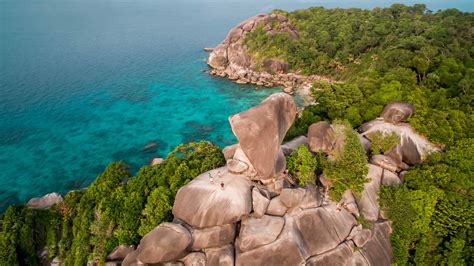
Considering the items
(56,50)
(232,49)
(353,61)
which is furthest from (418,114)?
(56,50)

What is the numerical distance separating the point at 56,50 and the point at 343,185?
3746 inches

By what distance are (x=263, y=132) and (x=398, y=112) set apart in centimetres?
1693

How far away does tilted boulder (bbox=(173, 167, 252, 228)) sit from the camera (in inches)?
685

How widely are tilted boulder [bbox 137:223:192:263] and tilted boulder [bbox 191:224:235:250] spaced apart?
0.59m

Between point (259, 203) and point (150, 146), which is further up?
point (259, 203)

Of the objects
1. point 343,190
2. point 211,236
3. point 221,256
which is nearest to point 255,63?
point 343,190

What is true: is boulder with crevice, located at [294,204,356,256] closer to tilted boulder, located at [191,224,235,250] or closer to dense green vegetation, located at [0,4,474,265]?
dense green vegetation, located at [0,4,474,265]

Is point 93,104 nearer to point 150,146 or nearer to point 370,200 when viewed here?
point 150,146

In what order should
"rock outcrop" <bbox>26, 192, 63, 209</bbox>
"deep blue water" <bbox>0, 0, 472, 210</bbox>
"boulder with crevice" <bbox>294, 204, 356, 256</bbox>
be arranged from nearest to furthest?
"boulder with crevice" <bbox>294, 204, 356, 256</bbox> < "rock outcrop" <bbox>26, 192, 63, 209</bbox> < "deep blue water" <bbox>0, 0, 472, 210</bbox>

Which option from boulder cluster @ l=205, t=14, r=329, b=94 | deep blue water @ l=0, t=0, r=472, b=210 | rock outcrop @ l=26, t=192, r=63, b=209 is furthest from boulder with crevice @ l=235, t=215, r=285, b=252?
boulder cluster @ l=205, t=14, r=329, b=94

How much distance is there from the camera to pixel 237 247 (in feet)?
57.4

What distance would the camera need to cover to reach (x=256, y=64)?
68688 mm

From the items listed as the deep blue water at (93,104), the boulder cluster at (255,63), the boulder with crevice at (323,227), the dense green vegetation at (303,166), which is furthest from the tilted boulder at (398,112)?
the boulder cluster at (255,63)

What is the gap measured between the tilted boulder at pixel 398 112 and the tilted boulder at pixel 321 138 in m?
8.02
